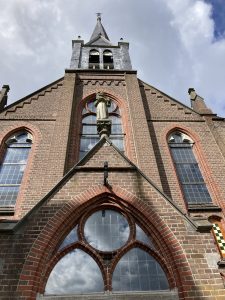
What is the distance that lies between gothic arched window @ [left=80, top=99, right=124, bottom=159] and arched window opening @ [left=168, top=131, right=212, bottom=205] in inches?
88.0

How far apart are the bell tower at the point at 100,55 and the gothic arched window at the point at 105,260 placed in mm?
12059

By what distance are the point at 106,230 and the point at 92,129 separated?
6.67m

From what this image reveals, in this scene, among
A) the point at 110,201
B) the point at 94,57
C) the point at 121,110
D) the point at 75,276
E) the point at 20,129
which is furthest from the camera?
the point at 94,57

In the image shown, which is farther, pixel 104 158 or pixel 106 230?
pixel 104 158

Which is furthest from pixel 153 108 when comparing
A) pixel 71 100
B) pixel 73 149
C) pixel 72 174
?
pixel 72 174

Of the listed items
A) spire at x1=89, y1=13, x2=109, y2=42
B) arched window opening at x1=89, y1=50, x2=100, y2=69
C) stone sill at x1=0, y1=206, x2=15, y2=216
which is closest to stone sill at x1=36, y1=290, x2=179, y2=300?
stone sill at x1=0, y1=206, x2=15, y2=216

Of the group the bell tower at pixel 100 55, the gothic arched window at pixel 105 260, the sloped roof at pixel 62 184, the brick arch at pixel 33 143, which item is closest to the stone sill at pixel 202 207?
the sloped roof at pixel 62 184

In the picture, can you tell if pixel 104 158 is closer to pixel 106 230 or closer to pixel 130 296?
pixel 106 230

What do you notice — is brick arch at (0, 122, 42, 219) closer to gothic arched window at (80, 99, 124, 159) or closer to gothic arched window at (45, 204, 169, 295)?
gothic arched window at (80, 99, 124, 159)

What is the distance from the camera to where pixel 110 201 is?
6.95 metres

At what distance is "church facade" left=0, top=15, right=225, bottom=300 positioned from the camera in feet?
18.3

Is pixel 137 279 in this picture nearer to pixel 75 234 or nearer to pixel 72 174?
pixel 75 234

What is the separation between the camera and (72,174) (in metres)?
7.02

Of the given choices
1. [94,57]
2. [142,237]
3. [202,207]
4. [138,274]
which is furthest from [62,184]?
[94,57]
